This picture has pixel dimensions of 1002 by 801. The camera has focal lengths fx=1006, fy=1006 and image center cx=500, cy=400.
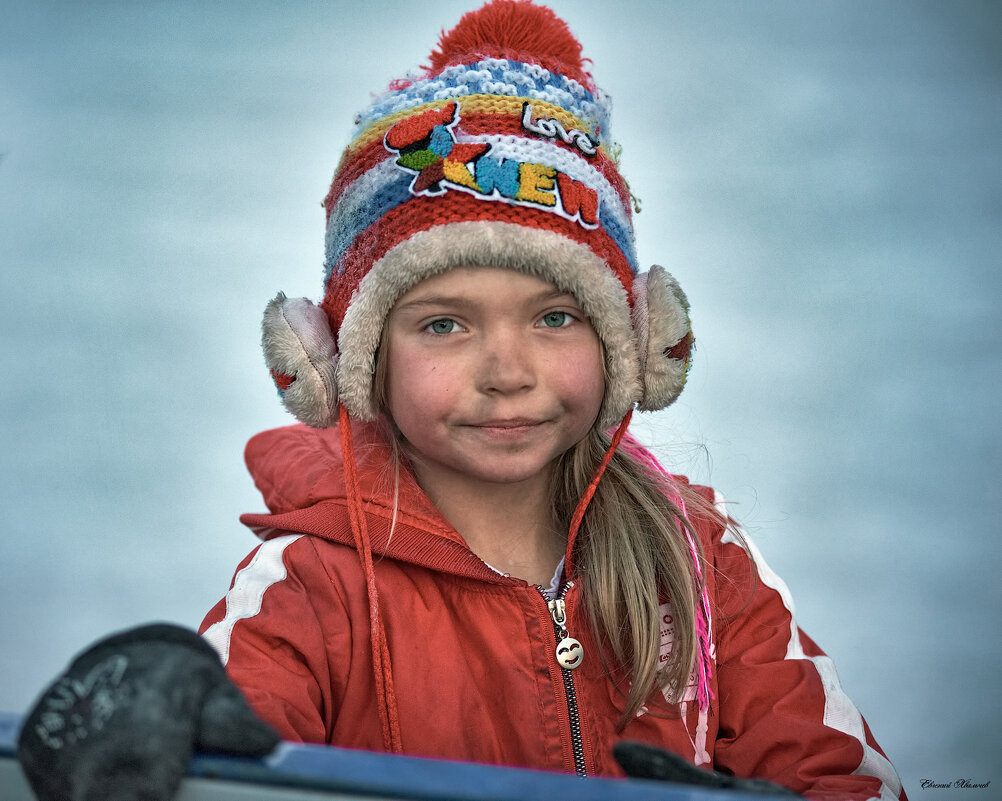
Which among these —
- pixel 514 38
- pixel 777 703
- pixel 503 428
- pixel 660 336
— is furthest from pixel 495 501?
pixel 514 38

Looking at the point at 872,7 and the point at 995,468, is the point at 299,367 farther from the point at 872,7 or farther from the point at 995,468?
the point at 872,7

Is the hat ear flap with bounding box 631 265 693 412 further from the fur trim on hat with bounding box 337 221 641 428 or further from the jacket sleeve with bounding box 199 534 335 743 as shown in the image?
the jacket sleeve with bounding box 199 534 335 743

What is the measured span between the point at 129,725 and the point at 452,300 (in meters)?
0.51

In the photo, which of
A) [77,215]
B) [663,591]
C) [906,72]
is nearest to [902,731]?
[663,591]

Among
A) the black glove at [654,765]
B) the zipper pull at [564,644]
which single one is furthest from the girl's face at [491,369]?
the black glove at [654,765]

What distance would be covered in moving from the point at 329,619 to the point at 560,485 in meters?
0.33

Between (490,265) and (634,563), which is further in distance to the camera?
(634,563)

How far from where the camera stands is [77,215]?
6.77 feet

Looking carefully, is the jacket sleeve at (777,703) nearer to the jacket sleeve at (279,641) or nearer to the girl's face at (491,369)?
the girl's face at (491,369)

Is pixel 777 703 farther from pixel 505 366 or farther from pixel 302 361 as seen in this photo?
pixel 302 361

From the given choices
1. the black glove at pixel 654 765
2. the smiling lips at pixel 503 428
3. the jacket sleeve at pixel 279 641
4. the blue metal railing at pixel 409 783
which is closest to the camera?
the blue metal railing at pixel 409 783

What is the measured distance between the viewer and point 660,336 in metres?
1.02

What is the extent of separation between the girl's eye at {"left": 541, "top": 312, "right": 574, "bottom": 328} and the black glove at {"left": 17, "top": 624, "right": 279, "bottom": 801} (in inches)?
20.5

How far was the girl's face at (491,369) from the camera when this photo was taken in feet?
3.06
